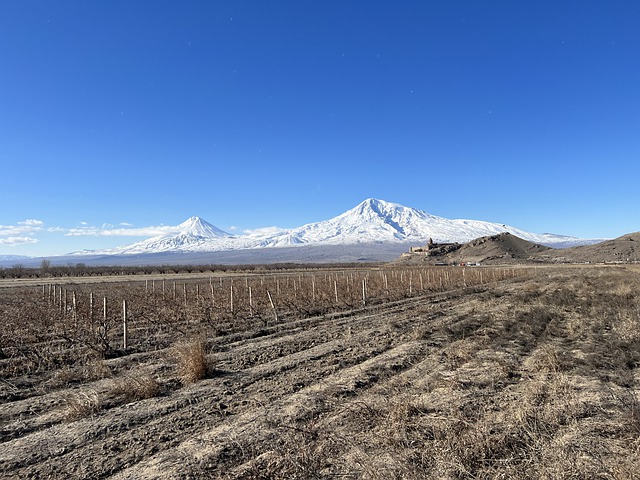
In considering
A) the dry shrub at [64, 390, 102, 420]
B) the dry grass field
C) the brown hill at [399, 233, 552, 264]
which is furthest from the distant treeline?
the dry shrub at [64, 390, 102, 420]

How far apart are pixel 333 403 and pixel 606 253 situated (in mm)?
114038

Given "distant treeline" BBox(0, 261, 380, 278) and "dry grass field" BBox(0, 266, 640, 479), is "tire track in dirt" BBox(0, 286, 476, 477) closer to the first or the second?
"dry grass field" BBox(0, 266, 640, 479)

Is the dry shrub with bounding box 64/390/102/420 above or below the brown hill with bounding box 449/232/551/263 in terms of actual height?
below

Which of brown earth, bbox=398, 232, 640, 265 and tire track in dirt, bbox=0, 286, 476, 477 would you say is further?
brown earth, bbox=398, 232, 640, 265

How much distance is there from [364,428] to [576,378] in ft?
14.8

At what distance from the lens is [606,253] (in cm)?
9762

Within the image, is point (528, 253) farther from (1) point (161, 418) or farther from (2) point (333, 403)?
(1) point (161, 418)

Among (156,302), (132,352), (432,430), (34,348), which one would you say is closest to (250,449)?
(432,430)

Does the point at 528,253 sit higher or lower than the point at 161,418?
higher

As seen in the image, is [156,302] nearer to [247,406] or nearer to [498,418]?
[247,406]

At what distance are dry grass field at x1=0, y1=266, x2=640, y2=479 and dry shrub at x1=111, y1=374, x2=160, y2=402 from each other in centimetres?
3

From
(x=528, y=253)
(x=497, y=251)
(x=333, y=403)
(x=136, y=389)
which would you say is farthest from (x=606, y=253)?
(x=136, y=389)

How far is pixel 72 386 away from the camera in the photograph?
821 cm

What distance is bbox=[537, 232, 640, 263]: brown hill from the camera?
9238 centimetres
